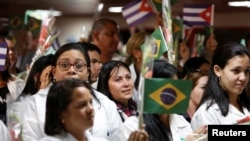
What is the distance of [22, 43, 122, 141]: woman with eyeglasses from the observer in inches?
155

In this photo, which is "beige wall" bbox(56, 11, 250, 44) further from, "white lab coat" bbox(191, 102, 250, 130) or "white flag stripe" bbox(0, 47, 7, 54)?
"white lab coat" bbox(191, 102, 250, 130)

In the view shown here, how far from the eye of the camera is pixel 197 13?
680cm

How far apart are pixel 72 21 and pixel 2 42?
8303mm

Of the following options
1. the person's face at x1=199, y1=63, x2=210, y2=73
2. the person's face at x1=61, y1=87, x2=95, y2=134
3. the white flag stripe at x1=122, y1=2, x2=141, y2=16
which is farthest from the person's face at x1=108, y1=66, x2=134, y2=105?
the white flag stripe at x1=122, y1=2, x2=141, y2=16

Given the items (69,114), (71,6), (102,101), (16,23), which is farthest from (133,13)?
(71,6)

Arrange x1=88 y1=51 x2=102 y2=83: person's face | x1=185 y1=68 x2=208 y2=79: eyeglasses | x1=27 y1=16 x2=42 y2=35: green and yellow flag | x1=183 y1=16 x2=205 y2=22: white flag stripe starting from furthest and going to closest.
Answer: x1=27 y1=16 x2=42 y2=35: green and yellow flag, x1=183 y1=16 x2=205 y2=22: white flag stripe, x1=185 y1=68 x2=208 y2=79: eyeglasses, x1=88 y1=51 x2=102 y2=83: person's face

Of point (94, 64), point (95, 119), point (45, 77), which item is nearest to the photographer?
point (95, 119)

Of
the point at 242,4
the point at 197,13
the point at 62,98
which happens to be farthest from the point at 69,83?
the point at 242,4

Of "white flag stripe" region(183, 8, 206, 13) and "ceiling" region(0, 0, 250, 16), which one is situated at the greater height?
"ceiling" region(0, 0, 250, 16)

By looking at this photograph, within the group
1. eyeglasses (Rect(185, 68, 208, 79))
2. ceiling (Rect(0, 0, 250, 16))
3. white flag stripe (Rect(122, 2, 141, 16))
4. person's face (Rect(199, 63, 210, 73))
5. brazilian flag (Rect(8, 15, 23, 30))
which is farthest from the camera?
ceiling (Rect(0, 0, 250, 16))

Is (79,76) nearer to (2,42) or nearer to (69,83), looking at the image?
(69,83)

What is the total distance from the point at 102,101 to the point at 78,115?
32.7 inches

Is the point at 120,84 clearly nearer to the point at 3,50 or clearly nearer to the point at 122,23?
the point at 3,50

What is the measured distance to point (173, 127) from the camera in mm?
3934
